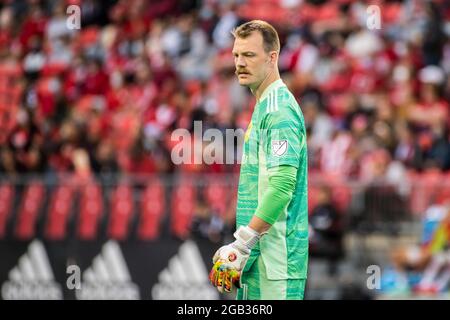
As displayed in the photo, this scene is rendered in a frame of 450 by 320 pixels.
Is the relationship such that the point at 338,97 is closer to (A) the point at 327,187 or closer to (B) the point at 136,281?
(A) the point at 327,187

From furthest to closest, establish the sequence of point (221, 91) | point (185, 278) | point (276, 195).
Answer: point (221, 91)
point (185, 278)
point (276, 195)

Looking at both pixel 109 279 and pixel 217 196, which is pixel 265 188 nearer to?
pixel 217 196

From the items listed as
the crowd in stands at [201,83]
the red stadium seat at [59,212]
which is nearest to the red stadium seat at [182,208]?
the crowd in stands at [201,83]

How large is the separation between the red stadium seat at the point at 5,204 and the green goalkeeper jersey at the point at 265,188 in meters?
10.8

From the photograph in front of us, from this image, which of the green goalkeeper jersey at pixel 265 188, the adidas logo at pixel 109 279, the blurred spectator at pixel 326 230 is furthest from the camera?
the adidas logo at pixel 109 279

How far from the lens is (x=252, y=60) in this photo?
6574 mm

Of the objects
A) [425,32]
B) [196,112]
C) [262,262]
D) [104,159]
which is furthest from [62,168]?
[262,262]

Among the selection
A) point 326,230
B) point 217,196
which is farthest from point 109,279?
point 326,230

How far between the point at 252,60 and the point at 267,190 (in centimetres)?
79

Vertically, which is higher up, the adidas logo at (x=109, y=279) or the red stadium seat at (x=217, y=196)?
the red stadium seat at (x=217, y=196)

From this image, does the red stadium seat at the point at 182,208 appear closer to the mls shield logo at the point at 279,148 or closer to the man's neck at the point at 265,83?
the man's neck at the point at 265,83

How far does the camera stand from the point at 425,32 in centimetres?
1836

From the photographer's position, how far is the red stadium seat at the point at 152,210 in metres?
16.1

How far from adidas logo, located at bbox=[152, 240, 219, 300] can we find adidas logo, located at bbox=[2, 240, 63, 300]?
1.63m
